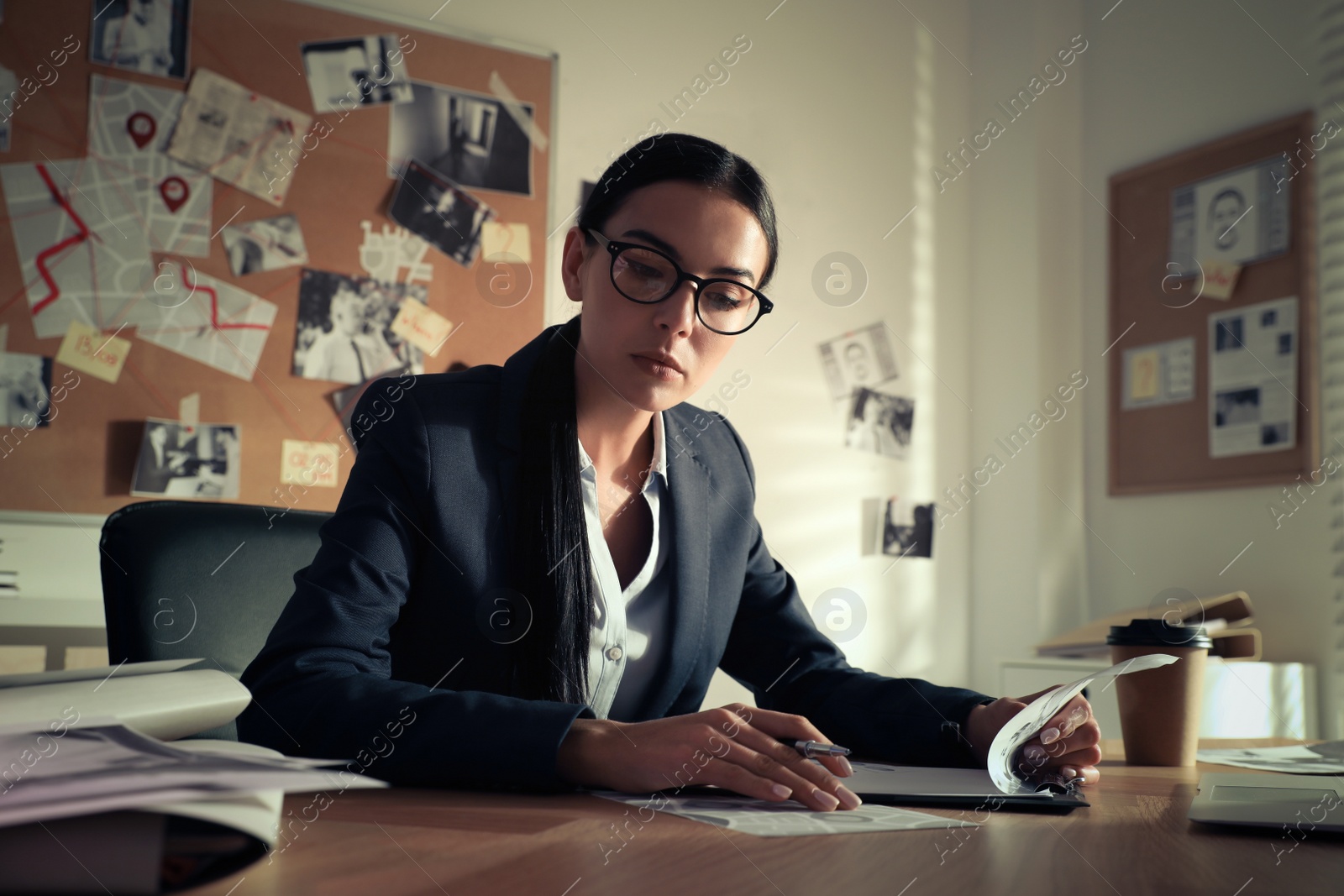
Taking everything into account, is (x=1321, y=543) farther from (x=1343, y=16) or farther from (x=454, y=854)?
(x=454, y=854)

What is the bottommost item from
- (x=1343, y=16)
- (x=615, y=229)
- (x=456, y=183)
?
(x=615, y=229)

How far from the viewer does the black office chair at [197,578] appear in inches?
43.8

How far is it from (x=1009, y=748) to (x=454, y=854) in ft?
1.71

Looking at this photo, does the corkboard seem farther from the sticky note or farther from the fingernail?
the fingernail

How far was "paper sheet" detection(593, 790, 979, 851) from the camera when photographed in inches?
23.9

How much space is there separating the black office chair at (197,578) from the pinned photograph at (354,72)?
1.41 metres

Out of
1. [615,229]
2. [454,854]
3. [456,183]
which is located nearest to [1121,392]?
[456,183]

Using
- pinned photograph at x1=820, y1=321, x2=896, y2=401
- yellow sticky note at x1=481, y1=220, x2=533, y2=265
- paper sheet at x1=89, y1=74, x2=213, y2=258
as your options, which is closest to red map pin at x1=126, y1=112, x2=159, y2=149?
paper sheet at x1=89, y1=74, x2=213, y2=258

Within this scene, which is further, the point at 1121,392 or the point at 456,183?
the point at 1121,392

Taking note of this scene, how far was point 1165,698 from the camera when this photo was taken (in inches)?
42.8

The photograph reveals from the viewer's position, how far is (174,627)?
3.68ft

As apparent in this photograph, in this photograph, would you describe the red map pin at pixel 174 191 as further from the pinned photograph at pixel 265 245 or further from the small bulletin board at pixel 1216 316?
the small bulletin board at pixel 1216 316

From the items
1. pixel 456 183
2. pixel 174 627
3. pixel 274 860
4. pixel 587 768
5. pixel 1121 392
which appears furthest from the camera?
pixel 1121 392

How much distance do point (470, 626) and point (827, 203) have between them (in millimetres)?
2237
